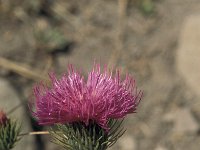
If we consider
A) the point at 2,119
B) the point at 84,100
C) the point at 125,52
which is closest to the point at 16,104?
the point at 125,52

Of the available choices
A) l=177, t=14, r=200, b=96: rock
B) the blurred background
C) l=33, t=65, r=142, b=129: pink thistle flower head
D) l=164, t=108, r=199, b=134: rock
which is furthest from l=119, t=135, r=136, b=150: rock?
l=33, t=65, r=142, b=129: pink thistle flower head

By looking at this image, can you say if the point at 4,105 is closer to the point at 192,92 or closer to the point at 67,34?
the point at 67,34

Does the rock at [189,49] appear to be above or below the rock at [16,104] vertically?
above

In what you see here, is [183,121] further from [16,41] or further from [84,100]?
[84,100]

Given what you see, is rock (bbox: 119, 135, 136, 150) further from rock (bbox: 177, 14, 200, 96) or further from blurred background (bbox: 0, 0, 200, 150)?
rock (bbox: 177, 14, 200, 96)

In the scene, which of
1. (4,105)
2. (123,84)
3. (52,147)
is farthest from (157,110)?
(123,84)

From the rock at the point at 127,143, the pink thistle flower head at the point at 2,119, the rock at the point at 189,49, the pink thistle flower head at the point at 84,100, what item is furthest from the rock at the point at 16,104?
the pink thistle flower head at the point at 84,100

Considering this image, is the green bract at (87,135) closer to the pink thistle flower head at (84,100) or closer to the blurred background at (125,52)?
the pink thistle flower head at (84,100)
